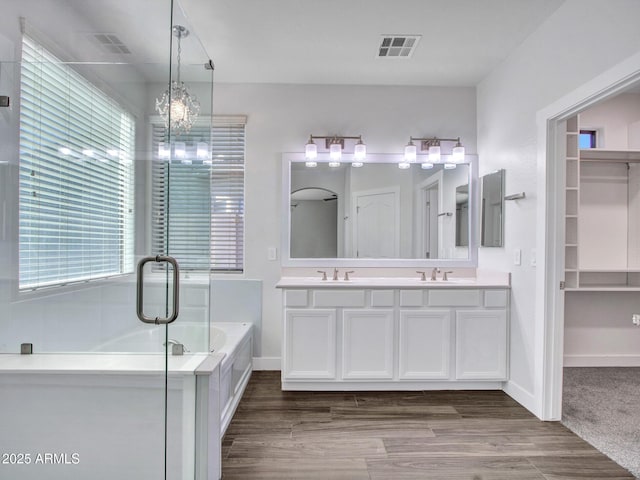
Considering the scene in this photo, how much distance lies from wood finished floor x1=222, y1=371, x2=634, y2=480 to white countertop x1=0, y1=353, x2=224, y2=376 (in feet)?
2.24

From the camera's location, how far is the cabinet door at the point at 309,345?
285 centimetres

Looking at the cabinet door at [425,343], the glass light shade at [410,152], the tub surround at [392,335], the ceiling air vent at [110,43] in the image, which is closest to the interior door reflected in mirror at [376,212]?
the glass light shade at [410,152]

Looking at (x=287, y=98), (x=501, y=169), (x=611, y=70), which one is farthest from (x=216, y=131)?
(x=611, y=70)

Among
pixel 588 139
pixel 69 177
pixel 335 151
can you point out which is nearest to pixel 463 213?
pixel 335 151

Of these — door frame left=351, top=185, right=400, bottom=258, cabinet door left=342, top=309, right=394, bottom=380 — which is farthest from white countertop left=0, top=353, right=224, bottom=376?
door frame left=351, top=185, right=400, bottom=258

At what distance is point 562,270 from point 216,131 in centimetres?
302

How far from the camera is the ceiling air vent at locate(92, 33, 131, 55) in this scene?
2.08 meters

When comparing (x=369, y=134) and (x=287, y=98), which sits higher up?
(x=287, y=98)

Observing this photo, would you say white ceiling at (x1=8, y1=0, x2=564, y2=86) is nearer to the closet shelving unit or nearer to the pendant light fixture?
the pendant light fixture

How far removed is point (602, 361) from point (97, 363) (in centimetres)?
426

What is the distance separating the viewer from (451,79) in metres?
3.29

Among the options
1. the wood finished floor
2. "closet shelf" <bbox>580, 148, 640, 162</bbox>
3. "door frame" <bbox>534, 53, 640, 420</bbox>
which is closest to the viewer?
the wood finished floor

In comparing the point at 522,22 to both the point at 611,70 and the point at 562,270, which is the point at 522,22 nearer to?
the point at 611,70

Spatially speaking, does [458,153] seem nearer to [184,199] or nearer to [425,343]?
[425,343]
